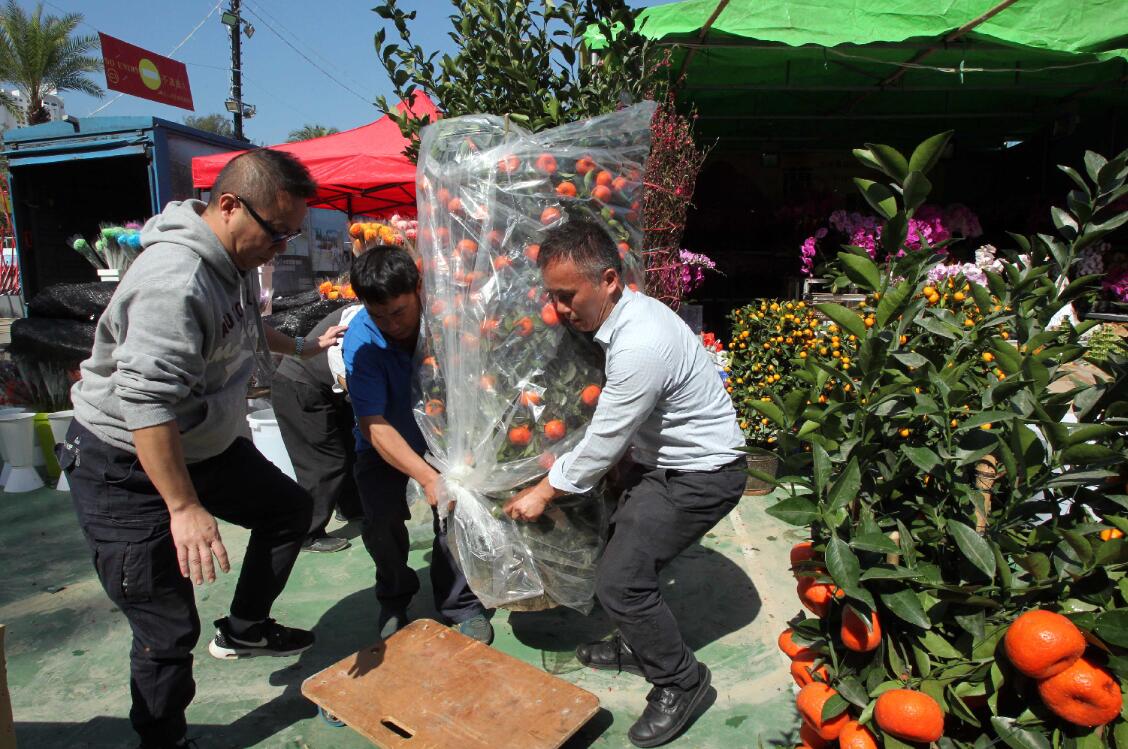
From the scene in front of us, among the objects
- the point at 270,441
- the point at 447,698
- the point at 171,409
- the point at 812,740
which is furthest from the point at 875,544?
the point at 270,441

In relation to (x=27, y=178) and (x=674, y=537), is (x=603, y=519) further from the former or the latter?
(x=27, y=178)

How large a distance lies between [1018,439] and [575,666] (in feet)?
6.76

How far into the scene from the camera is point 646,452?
2488mm

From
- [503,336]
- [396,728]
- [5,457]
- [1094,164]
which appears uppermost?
[1094,164]

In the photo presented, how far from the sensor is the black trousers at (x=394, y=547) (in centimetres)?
278

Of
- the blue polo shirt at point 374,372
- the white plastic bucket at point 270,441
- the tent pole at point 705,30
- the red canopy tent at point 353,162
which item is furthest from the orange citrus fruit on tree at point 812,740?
the red canopy tent at point 353,162

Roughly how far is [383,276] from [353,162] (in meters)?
5.65

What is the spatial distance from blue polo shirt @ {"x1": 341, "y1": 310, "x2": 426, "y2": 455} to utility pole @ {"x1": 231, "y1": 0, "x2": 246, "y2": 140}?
18132 mm

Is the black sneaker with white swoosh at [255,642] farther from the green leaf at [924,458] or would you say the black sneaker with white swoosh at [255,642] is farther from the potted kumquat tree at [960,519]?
the green leaf at [924,458]

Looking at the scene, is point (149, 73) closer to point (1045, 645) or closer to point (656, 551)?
point (656, 551)

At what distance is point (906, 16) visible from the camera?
458 centimetres

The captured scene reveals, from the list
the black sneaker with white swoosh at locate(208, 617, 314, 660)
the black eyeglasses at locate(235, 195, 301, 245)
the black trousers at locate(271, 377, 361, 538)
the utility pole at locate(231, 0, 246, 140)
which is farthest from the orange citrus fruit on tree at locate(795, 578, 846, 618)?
the utility pole at locate(231, 0, 246, 140)

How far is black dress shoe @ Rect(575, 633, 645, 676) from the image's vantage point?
275cm

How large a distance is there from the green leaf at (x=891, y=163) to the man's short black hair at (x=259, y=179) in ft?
5.33
